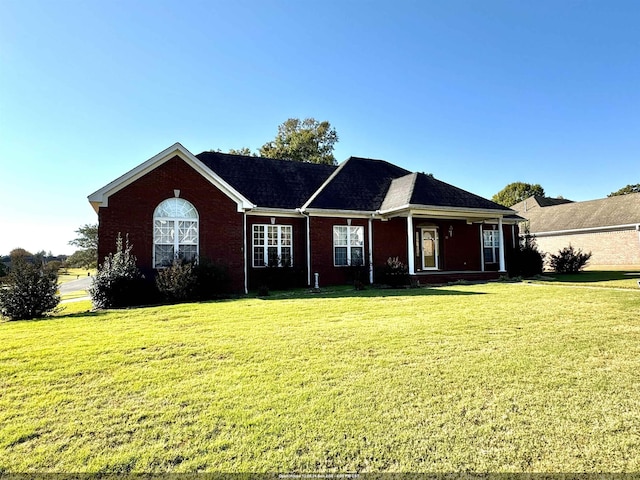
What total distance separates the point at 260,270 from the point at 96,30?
34.5ft

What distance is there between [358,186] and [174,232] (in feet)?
31.5

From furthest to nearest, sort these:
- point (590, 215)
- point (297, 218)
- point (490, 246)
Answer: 1. point (590, 215)
2. point (490, 246)
3. point (297, 218)

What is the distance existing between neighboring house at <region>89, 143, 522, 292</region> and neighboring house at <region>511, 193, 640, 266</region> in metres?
12.4

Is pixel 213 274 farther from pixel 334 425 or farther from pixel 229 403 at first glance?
pixel 334 425

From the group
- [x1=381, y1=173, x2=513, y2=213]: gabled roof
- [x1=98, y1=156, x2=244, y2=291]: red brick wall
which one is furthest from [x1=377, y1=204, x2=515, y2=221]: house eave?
[x1=98, y1=156, x2=244, y2=291]: red brick wall

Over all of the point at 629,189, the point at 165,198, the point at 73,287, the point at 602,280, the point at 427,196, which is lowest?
the point at 73,287

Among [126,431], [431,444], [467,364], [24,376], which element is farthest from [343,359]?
[24,376]

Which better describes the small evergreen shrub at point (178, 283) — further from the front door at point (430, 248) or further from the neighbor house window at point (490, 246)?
the neighbor house window at point (490, 246)

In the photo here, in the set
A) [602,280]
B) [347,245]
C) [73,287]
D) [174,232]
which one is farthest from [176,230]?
[73,287]

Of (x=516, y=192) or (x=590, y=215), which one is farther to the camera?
(x=516, y=192)

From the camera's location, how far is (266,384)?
429 centimetres

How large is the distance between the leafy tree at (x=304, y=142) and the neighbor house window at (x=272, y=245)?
753 inches

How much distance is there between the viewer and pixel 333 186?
18.3 meters

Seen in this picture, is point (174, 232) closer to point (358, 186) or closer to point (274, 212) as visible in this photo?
point (274, 212)
